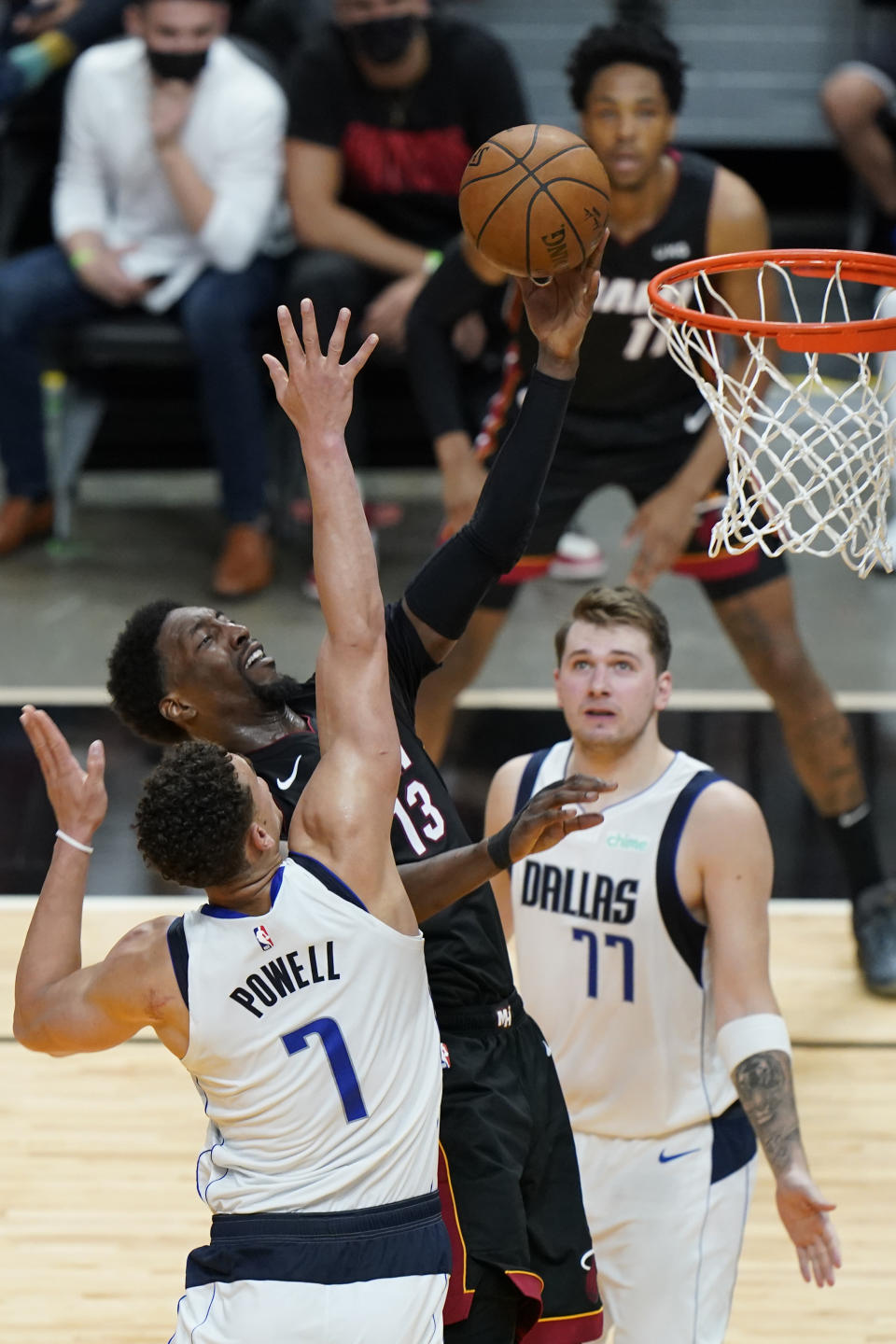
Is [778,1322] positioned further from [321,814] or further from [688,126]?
[688,126]

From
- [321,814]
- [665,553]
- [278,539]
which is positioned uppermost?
[321,814]

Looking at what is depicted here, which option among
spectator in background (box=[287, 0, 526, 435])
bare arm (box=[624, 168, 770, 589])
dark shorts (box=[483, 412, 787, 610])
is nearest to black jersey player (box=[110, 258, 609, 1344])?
bare arm (box=[624, 168, 770, 589])

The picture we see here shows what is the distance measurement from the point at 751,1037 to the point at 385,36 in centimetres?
491

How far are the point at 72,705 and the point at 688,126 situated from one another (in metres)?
4.72

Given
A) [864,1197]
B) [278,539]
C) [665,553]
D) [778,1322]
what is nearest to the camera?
[778,1322]

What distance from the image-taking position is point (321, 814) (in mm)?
2383

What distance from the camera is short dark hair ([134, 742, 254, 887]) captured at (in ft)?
7.57

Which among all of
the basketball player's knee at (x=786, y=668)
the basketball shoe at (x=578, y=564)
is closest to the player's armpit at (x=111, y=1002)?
the basketball player's knee at (x=786, y=668)

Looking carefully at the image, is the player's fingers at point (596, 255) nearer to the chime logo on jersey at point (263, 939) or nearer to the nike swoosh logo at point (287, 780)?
the nike swoosh logo at point (287, 780)

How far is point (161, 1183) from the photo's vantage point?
3.96 m

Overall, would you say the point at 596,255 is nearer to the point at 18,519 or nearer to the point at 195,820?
the point at 195,820

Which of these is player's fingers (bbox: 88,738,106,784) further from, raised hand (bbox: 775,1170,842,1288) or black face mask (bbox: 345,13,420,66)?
black face mask (bbox: 345,13,420,66)

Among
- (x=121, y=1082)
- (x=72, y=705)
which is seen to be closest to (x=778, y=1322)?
(x=121, y=1082)

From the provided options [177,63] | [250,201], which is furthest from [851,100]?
[177,63]
